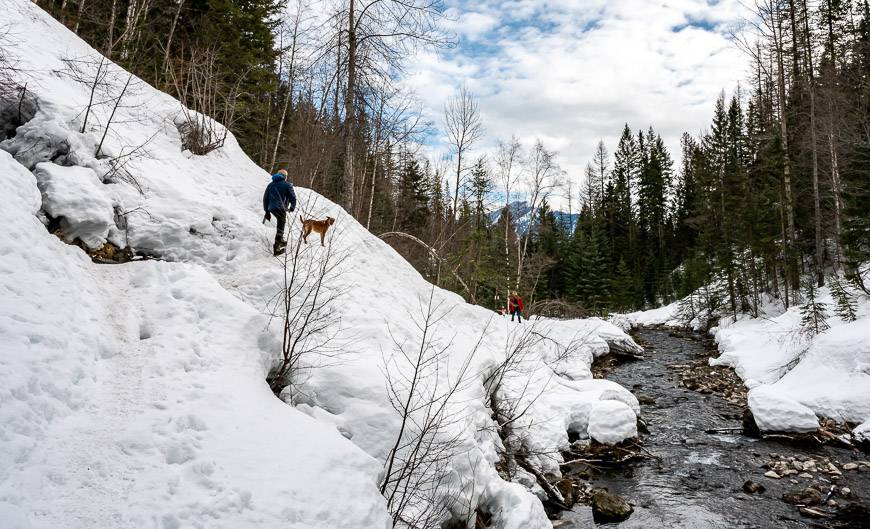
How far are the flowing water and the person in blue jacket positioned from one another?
6612 millimetres

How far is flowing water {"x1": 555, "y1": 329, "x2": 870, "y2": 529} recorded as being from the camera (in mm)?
6762

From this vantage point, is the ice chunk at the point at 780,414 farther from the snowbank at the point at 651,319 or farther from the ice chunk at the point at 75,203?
the snowbank at the point at 651,319

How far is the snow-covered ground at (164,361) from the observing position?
118 inches

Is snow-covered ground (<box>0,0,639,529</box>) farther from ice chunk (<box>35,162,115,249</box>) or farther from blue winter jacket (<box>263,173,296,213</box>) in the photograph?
blue winter jacket (<box>263,173,296,213</box>)

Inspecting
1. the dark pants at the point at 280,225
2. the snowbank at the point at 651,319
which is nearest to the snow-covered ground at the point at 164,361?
the dark pants at the point at 280,225

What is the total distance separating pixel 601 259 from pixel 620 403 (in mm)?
33316

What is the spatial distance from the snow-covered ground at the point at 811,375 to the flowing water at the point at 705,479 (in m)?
0.76

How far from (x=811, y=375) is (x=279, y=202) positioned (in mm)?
13580

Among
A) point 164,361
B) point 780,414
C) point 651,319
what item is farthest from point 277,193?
point 651,319

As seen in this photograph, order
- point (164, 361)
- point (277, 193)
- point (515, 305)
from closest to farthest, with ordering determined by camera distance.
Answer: point (164, 361)
point (277, 193)
point (515, 305)

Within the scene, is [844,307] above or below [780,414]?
above

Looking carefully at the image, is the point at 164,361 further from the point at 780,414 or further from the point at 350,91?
the point at 780,414

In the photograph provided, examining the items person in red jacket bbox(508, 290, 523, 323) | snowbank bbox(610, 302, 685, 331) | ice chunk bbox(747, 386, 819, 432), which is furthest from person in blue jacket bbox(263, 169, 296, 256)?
snowbank bbox(610, 302, 685, 331)

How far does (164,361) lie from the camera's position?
4.09 meters
